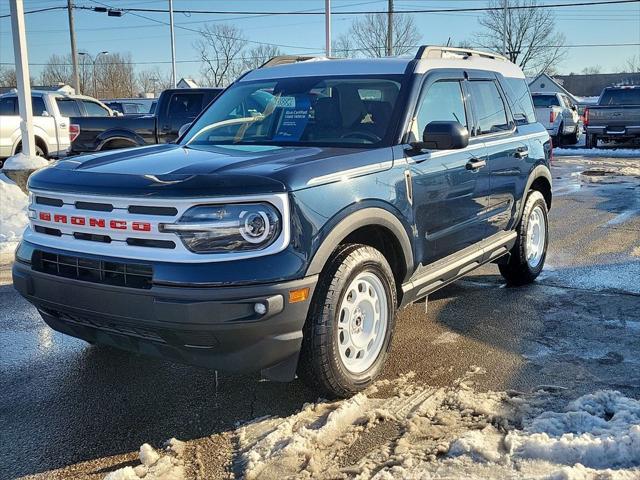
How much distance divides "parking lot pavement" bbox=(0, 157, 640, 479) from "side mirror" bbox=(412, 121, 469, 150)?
140cm

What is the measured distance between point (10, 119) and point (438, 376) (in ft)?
45.1

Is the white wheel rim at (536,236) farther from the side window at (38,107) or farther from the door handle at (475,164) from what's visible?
the side window at (38,107)

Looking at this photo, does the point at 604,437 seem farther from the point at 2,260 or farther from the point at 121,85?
the point at 121,85

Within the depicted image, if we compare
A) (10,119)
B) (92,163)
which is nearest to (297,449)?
(92,163)

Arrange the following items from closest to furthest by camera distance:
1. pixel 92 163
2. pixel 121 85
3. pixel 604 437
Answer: pixel 604 437 → pixel 92 163 → pixel 121 85

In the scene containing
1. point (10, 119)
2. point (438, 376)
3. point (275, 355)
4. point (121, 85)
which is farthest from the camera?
point (121, 85)

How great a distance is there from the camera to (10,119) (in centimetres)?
1485

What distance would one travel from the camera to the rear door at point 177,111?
41.1 ft

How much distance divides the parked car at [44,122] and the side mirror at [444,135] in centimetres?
1246

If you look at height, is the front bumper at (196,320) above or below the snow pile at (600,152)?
above

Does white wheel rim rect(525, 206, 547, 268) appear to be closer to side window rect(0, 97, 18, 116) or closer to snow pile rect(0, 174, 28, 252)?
snow pile rect(0, 174, 28, 252)

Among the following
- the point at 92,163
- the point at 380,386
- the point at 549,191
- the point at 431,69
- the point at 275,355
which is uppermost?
the point at 431,69

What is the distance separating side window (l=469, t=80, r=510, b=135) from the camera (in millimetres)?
5094

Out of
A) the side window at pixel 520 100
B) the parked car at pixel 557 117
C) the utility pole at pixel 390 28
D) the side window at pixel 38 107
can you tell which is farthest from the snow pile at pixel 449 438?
the utility pole at pixel 390 28
